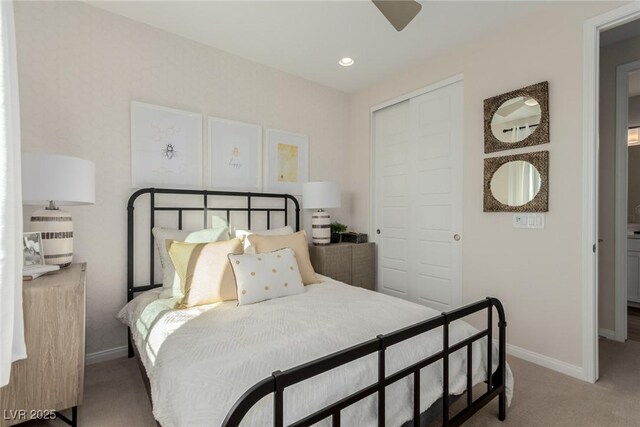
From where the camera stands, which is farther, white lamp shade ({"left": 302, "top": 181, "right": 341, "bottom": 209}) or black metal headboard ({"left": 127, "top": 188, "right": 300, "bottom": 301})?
white lamp shade ({"left": 302, "top": 181, "right": 341, "bottom": 209})

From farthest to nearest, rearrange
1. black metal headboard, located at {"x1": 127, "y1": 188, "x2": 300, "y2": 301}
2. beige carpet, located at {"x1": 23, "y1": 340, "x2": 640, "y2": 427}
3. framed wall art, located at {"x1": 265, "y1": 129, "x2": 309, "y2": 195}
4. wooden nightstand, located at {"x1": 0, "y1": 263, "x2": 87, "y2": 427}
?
framed wall art, located at {"x1": 265, "y1": 129, "x2": 309, "y2": 195} < black metal headboard, located at {"x1": 127, "y1": 188, "x2": 300, "y2": 301} < beige carpet, located at {"x1": 23, "y1": 340, "x2": 640, "y2": 427} < wooden nightstand, located at {"x1": 0, "y1": 263, "x2": 87, "y2": 427}

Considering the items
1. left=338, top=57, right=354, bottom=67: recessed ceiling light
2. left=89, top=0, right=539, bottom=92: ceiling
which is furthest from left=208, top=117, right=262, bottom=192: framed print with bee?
left=338, top=57, right=354, bottom=67: recessed ceiling light

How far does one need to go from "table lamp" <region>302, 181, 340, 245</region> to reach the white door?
0.71 metres

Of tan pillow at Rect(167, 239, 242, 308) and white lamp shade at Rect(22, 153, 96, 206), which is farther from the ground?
white lamp shade at Rect(22, 153, 96, 206)

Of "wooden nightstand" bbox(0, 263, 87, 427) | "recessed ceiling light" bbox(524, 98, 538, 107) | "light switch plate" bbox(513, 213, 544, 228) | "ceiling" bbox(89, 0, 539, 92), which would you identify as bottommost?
"wooden nightstand" bbox(0, 263, 87, 427)

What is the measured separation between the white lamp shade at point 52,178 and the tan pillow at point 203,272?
64cm

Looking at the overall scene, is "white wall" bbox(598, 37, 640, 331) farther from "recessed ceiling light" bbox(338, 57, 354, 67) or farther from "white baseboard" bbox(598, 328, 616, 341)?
"recessed ceiling light" bbox(338, 57, 354, 67)

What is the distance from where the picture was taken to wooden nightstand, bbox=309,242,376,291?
3.18 meters

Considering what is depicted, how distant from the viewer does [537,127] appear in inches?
92.7

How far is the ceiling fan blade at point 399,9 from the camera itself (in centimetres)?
190

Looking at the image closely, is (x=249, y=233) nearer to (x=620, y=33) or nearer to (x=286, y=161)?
(x=286, y=161)

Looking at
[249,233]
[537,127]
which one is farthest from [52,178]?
[537,127]

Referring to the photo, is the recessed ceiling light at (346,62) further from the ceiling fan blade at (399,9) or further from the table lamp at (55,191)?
the table lamp at (55,191)

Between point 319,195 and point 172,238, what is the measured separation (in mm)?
1424
